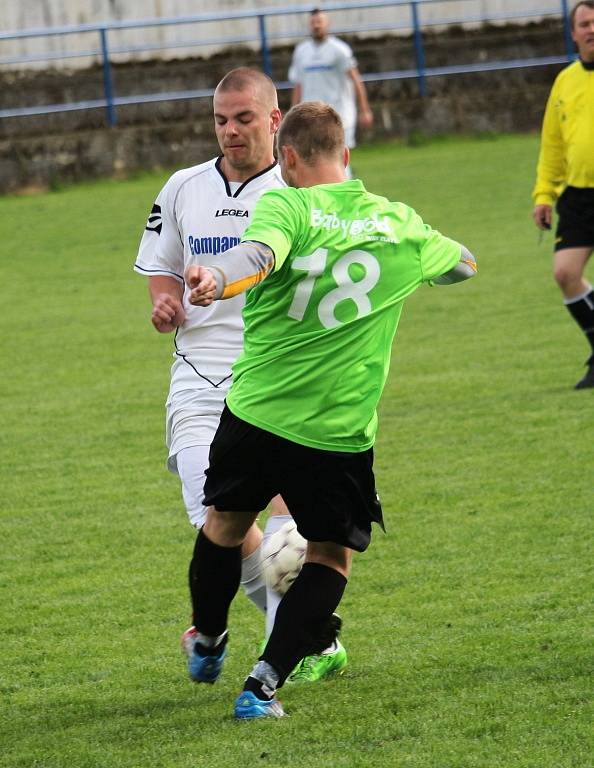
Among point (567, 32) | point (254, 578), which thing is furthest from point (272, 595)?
point (567, 32)

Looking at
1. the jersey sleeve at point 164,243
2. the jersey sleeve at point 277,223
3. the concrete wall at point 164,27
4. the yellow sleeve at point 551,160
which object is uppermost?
the jersey sleeve at point 277,223

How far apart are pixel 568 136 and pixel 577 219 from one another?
473 mm

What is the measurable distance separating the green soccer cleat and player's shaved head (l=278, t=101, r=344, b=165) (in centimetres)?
145

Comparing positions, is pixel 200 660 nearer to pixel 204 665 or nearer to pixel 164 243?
pixel 204 665

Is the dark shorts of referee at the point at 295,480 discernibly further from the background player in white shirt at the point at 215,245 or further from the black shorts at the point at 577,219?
the black shorts at the point at 577,219

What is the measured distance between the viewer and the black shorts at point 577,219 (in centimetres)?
813

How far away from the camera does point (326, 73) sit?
1666 cm

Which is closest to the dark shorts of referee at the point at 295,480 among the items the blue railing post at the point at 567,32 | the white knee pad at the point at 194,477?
the white knee pad at the point at 194,477

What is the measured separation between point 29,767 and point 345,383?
1.24 meters

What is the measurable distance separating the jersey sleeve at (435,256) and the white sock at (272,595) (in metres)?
0.95

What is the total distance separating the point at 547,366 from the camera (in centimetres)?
886

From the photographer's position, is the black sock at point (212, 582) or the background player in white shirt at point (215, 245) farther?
the background player in white shirt at point (215, 245)

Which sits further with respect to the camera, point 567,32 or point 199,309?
point 567,32

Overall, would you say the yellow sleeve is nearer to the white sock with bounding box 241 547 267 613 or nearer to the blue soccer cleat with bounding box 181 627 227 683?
the white sock with bounding box 241 547 267 613
